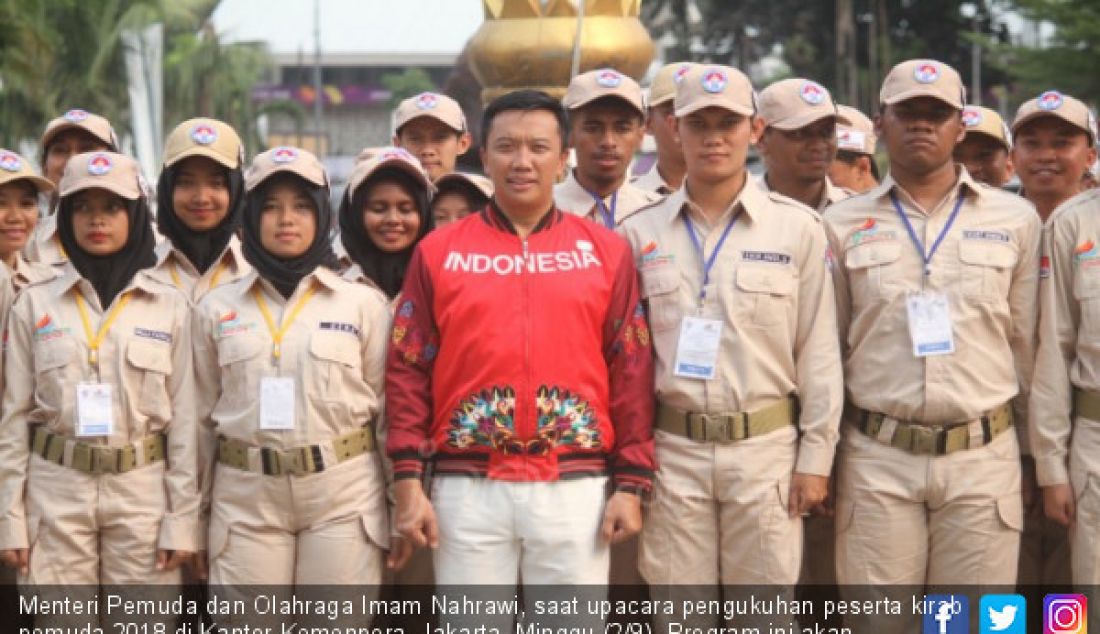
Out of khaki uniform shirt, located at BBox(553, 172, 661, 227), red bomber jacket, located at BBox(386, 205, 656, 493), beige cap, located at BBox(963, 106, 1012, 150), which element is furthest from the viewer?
beige cap, located at BBox(963, 106, 1012, 150)

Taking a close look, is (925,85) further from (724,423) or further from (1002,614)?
(1002,614)

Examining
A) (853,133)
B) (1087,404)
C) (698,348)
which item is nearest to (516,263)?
(698,348)

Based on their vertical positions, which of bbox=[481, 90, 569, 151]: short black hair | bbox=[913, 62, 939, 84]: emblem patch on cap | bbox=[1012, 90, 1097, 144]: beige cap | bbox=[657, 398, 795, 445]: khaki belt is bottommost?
bbox=[657, 398, 795, 445]: khaki belt

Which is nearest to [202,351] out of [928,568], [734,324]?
[734,324]

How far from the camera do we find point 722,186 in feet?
16.9

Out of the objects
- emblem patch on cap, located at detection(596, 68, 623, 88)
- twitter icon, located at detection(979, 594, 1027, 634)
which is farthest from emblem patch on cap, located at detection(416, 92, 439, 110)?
twitter icon, located at detection(979, 594, 1027, 634)

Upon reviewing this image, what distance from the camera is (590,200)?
20.3ft

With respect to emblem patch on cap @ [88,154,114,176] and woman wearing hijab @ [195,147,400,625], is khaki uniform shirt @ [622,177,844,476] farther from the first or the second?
emblem patch on cap @ [88,154,114,176]

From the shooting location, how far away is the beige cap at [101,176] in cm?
524

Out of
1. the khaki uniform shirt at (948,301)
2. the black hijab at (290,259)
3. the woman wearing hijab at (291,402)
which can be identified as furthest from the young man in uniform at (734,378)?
the black hijab at (290,259)

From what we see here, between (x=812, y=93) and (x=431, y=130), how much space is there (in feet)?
6.25

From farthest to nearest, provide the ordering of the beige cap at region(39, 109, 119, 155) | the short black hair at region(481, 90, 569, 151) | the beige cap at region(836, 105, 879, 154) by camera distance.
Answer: the beige cap at region(836, 105, 879, 154)
the beige cap at region(39, 109, 119, 155)
the short black hair at region(481, 90, 569, 151)

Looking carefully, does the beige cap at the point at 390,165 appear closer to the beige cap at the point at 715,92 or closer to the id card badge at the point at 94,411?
the beige cap at the point at 715,92

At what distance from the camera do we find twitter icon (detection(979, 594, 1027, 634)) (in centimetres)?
A: 517
